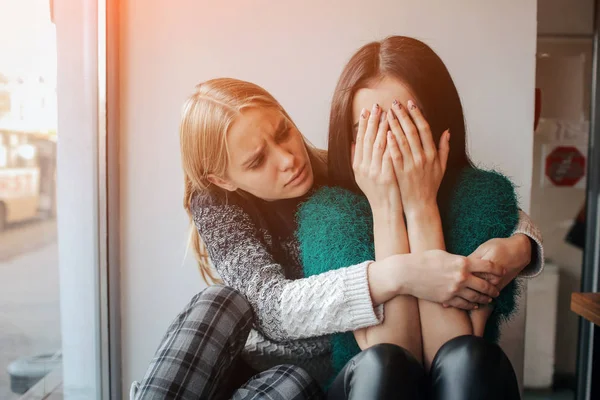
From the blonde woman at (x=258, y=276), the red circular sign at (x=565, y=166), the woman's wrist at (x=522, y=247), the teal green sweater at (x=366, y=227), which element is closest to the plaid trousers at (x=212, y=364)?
the blonde woman at (x=258, y=276)

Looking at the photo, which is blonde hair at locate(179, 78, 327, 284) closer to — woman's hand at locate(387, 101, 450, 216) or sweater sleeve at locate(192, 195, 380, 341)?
sweater sleeve at locate(192, 195, 380, 341)

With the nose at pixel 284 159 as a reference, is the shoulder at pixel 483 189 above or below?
below

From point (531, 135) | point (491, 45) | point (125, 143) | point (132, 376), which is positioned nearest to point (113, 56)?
point (125, 143)

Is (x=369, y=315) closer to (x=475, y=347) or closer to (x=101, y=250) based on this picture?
(x=475, y=347)

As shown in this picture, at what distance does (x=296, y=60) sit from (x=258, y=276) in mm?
480

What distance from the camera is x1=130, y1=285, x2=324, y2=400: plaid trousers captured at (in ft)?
3.10

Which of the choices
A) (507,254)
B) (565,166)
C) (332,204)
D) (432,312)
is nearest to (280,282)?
(332,204)

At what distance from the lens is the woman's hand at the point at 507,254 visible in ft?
3.32

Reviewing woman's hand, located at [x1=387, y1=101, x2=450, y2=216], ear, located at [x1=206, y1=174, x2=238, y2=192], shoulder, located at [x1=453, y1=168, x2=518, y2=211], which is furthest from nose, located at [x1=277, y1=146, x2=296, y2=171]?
shoulder, located at [x1=453, y1=168, x2=518, y2=211]

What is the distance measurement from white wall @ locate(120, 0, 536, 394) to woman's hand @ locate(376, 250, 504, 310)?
25 cm

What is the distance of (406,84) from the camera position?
1.03 meters

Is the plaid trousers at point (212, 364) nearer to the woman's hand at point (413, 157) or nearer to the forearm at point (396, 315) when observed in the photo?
the forearm at point (396, 315)

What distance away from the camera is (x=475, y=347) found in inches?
33.4

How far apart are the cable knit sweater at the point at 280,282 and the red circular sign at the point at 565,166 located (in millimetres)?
421
